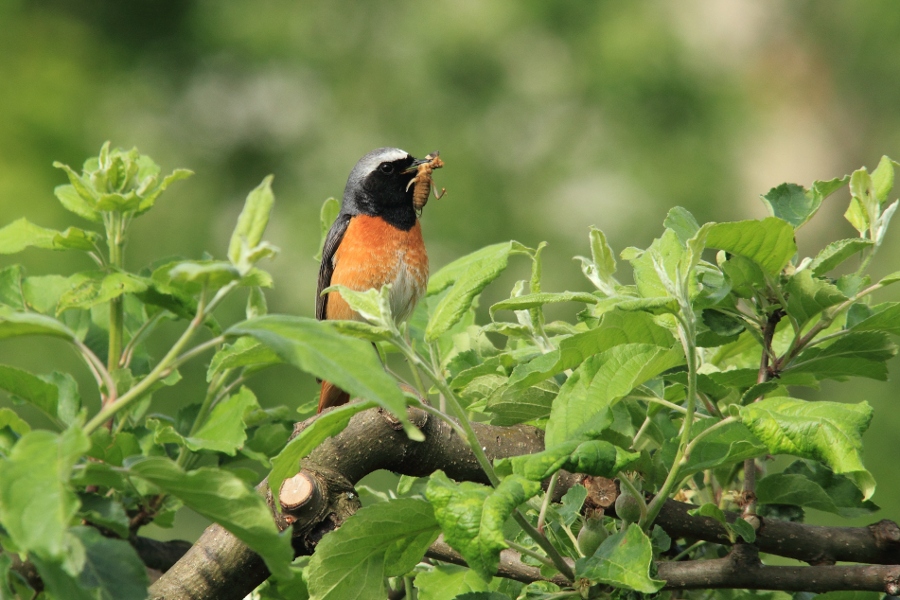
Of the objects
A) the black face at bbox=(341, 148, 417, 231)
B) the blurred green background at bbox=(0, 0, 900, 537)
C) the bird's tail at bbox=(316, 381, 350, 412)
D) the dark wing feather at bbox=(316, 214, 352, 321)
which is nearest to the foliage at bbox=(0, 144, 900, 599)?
the bird's tail at bbox=(316, 381, 350, 412)

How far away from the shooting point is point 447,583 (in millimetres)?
1731

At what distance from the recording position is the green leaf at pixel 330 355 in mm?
1030

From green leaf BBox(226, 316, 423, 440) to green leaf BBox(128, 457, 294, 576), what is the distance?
0.17m

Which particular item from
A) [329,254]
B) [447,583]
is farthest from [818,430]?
[329,254]

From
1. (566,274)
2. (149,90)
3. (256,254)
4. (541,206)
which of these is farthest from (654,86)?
(256,254)

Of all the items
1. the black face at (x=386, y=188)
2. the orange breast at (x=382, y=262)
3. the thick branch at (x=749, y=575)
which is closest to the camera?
the thick branch at (x=749, y=575)

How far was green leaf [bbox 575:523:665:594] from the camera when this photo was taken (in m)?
1.33

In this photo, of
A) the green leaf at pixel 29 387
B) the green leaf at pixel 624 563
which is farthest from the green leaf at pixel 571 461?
the green leaf at pixel 29 387

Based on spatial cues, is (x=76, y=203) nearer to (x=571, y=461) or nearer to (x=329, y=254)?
(x=571, y=461)

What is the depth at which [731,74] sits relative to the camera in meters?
13.1

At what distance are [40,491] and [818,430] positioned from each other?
98 cm

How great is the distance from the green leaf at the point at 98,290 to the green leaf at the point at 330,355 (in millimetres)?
631

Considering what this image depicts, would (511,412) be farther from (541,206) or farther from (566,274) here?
(541,206)

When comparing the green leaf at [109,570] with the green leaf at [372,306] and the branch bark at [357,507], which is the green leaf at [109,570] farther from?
the green leaf at [372,306]
